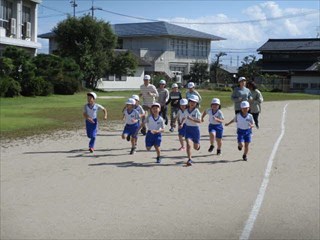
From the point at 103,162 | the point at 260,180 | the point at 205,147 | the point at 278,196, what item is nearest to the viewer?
the point at 278,196

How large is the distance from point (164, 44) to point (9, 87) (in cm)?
4166

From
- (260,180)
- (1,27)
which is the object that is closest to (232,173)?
(260,180)

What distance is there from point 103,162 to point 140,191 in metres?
A: 2.79

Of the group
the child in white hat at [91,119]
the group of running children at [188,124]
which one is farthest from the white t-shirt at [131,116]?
the child in white hat at [91,119]

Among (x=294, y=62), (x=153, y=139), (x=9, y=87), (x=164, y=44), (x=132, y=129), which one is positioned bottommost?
(x=153, y=139)

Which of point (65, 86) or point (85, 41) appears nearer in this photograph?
point (65, 86)

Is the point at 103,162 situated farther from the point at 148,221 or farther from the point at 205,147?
the point at 148,221

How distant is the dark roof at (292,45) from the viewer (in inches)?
2813

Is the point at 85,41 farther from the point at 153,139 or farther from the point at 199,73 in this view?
the point at 153,139

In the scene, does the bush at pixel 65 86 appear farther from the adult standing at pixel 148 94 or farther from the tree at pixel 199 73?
the tree at pixel 199 73

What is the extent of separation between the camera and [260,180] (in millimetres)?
9609

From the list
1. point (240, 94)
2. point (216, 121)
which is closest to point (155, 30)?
point (240, 94)

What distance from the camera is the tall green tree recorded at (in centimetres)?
4419

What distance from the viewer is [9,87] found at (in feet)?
98.7
